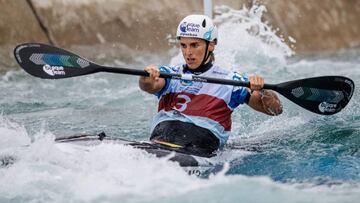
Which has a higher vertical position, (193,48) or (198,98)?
(193,48)

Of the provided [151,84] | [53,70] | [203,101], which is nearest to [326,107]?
[203,101]

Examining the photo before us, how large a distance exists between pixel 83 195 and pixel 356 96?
3759 mm

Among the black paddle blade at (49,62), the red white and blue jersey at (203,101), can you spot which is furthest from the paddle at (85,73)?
the red white and blue jersey at (203,101)

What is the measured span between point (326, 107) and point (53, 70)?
1824 millimetres

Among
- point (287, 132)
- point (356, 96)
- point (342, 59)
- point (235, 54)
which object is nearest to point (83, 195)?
point (287, 132)

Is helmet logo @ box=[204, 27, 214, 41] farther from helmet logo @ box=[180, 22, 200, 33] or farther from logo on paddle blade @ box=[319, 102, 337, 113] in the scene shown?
logo on paddle blade @ box=[319, 102, 337, 113]

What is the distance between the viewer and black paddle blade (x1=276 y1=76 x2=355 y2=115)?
210 inches

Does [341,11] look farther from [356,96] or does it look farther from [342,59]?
[356,96]

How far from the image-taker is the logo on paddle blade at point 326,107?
539 centimetres

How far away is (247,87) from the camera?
16.7ft

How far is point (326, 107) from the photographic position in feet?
17.7

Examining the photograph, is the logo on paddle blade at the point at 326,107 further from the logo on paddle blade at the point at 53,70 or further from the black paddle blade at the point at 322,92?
the logo on paddle blade at the point at 53,70

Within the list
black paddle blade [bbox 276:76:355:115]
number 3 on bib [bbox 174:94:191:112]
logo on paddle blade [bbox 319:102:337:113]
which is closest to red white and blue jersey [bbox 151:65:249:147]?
number 3 on bib [bbox 174:94:191:112]

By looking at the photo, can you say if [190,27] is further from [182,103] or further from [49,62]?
[49,62]
